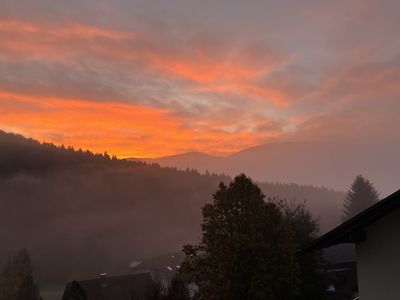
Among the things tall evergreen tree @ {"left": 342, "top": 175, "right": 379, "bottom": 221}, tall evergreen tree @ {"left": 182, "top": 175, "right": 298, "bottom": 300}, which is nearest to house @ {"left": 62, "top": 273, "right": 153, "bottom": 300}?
tall evergreen tree @ {"left": 182, "top": 175, "right": 298, "bottom": 300}

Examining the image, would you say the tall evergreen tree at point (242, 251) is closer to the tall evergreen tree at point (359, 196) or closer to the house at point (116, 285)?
the house at point (116, 285)

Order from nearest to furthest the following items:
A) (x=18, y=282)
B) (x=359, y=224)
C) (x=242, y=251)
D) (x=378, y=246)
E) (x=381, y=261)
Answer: (x=381, y=261) → (x=378, y=246) → (x=359, y=224) → (x=242, y=251) → (x=18, y=282)

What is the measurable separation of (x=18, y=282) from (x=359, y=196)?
76.7 metres

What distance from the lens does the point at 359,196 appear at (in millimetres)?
114062

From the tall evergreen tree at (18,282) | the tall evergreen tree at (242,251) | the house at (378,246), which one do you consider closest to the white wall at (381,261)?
the house at (378,246)

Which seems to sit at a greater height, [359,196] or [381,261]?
[359,196]

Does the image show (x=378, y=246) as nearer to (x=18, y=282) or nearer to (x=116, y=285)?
(x=116, y=285)

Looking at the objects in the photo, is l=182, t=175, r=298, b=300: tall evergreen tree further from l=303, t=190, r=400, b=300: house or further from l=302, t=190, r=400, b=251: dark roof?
l=303, t=190, r=400, b=300: house

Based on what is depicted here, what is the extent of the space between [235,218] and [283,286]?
3.14 m

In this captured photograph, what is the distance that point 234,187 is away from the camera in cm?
1998

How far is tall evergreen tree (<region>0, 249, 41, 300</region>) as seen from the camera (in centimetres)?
7412

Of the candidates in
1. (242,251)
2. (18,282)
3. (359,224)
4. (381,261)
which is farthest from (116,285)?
(381,261)

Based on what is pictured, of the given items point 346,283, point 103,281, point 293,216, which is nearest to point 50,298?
point 103,281

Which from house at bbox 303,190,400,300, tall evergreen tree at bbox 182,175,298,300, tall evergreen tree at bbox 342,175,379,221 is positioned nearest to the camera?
house at bbox 303,190,400,300
